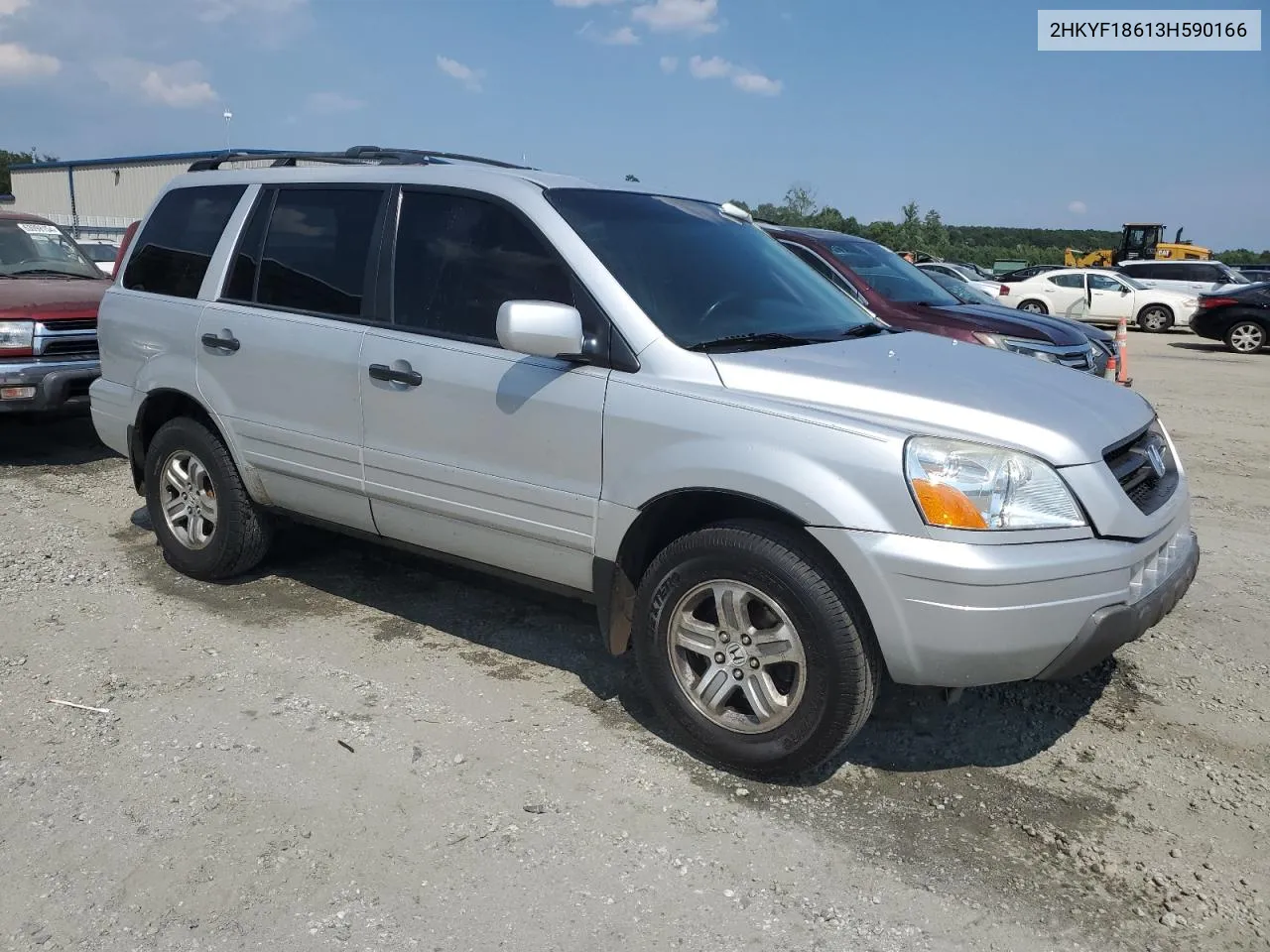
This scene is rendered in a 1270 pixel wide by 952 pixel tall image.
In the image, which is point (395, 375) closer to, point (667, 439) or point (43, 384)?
point (667, 439)

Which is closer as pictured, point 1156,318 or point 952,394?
point 952,394

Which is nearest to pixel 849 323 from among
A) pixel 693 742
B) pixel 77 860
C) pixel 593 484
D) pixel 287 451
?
pixel 593 484

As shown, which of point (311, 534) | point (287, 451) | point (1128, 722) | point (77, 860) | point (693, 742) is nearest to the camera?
point (77, 860)

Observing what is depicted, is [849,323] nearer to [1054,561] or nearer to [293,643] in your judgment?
[1054,561]

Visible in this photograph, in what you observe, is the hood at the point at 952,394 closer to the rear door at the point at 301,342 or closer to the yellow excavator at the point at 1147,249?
the rear door at the point at 301,342

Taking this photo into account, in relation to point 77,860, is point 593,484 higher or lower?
higher

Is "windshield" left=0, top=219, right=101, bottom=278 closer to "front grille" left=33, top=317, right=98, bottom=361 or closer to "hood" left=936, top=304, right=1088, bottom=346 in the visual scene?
"front grille" left=33, top=317, right=98, bottom=361

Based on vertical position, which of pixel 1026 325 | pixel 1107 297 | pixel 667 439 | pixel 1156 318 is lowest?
pixel 667 439

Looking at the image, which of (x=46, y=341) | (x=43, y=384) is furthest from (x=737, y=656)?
(x=46, y=341)

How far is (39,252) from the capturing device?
905 cm

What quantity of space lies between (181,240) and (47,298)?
3504 millimetres

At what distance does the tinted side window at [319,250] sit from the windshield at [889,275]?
531 centimetres

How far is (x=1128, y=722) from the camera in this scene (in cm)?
383

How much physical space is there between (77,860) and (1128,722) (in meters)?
3.49
